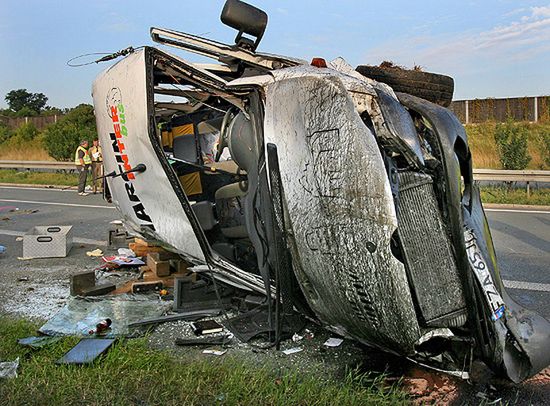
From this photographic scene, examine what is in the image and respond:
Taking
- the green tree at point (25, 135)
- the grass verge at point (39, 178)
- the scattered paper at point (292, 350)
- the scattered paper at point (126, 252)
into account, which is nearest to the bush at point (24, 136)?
the green tree at point (25, 135)

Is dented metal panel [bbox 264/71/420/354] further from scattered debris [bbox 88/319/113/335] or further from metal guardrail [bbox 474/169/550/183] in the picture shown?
metal guardrail [bbox 474/169/550/183]

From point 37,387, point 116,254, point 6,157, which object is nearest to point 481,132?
point 116,254

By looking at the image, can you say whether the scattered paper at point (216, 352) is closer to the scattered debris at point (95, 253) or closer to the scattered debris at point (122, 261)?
the scattered debris at point (122, 261)

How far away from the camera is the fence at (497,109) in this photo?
958 inches

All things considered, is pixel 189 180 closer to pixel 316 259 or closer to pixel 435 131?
pixel 316 259

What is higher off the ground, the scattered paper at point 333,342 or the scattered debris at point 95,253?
the scattered debris at point 95,253

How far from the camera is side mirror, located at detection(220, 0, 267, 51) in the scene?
3.47 meters

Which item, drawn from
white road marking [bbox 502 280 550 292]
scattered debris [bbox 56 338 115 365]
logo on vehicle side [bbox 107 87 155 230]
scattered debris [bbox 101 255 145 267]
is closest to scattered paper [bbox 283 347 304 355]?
scattered debris [bbox 56 338 115 365]

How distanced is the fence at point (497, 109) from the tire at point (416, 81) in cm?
2211

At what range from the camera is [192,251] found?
3.77 metres

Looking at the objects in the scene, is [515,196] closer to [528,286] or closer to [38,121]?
[528,286]

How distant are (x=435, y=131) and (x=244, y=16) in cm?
157

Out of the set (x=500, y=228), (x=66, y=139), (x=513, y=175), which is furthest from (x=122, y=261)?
(x=66, y=139)

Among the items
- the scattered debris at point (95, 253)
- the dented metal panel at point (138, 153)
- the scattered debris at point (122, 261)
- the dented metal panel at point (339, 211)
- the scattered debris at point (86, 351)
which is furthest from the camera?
the scattered debris at point (95, 253)
